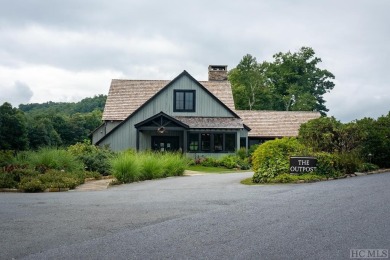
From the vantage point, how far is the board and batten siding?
108 feet

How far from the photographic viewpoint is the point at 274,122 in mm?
39250

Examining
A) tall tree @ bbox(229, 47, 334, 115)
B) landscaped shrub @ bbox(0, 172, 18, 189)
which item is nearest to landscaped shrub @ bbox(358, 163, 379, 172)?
landscaped shrub @ bbox(0, 172, 18, 189)

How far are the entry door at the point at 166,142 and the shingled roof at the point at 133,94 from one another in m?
3.59

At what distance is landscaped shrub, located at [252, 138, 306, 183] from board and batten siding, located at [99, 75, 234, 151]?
630 inches

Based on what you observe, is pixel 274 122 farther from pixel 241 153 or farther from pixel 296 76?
pixel 296 76

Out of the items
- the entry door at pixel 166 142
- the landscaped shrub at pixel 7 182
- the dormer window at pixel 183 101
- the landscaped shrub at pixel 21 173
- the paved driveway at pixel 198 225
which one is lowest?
the paved driveway at pixel 198 225

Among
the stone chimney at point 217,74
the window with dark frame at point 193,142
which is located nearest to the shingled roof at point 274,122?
the stone chimney at point 217,74

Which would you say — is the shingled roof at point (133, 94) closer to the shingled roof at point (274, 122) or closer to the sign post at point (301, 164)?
the shingled roof at point (274, 122)

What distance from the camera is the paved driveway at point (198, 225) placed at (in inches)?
239

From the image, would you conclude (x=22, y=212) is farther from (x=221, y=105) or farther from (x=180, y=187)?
(x=221, y=105)

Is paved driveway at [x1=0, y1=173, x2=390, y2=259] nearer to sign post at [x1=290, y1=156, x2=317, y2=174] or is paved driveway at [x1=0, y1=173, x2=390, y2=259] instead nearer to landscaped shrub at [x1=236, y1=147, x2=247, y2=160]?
sign post at [x1=290, y1=156, x2=317, y2=174]

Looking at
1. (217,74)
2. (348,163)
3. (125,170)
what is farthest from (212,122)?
(125,170)

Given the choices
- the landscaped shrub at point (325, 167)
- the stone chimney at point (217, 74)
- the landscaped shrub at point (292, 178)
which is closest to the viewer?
the landscaped shrub at point (292, 178)

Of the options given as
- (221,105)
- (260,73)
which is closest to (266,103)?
(260,73)
